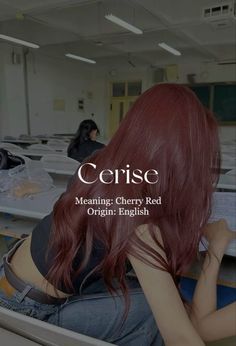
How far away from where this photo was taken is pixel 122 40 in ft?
22.2

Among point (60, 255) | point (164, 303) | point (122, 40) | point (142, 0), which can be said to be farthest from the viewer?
point (122, 40)

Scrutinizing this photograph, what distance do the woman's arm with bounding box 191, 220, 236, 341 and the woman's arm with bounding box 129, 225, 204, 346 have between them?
88mm

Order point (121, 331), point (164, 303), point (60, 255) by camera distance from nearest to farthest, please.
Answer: point (164, 303), point (60, 255), point (121, 331)

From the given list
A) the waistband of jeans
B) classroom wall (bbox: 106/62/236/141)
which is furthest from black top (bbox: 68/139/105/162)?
classroom wall (bbox: 106/62/236/141)

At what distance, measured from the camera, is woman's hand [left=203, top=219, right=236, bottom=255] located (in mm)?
911

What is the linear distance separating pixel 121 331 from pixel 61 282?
0.26 m

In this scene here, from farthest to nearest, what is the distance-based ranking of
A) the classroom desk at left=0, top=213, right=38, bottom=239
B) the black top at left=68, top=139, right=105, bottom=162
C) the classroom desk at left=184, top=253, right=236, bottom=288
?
the black top at left=68, top=139, right=105, bottom=162 < the classroom desk at left=0, top=213, right=38, bottom=239 < the classroom desk at left=184, top=253, right=236, bottom=288

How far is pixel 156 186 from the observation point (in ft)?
2.30

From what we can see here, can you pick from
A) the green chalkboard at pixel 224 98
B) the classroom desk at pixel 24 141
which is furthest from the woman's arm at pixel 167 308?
the green chalkboard at pixel 224 98

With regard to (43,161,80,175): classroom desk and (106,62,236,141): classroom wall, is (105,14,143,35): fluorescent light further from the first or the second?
(43,161,80,175): classroom desk

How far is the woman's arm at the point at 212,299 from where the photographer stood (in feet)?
2.34

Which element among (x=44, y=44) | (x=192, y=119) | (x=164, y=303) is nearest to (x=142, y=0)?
(x=44, y=44)

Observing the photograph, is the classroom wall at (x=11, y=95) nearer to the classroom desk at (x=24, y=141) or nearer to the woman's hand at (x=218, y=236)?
the classroom desk at (x=24, y=141)

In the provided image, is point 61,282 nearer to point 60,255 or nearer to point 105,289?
point 60,255
